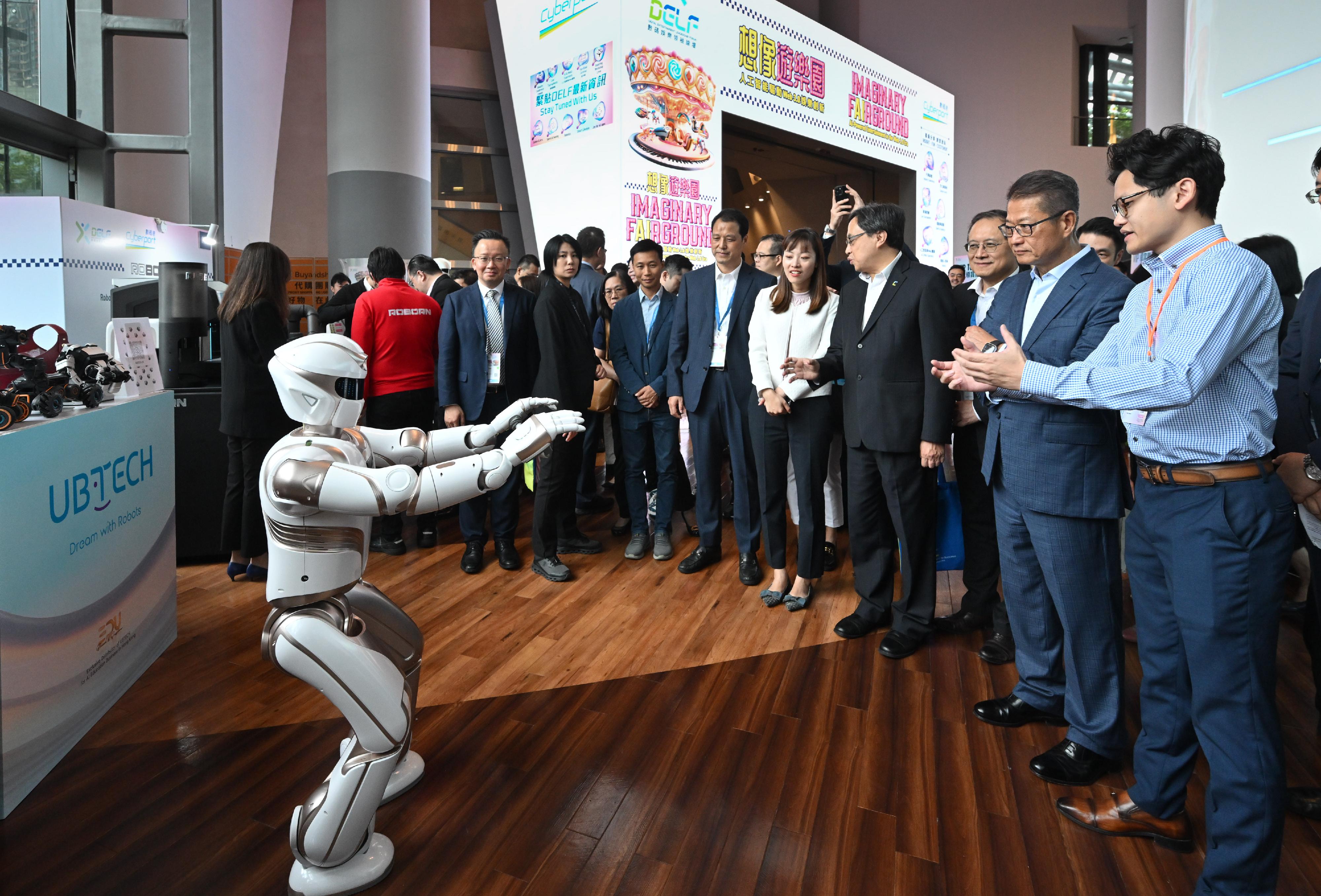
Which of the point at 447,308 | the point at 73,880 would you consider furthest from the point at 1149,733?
the point at 447,308

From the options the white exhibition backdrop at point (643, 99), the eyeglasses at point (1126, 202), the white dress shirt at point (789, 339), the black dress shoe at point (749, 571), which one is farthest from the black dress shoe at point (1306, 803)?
the white exhibition backdrop at point (643, 99)

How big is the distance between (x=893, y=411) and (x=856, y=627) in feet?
2.84

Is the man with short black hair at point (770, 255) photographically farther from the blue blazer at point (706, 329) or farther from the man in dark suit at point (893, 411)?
the man in dark suit at point (893, 411)

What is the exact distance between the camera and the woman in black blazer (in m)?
3.23

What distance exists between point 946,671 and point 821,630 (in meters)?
0.51

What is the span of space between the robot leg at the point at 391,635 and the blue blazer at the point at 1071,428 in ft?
5.30

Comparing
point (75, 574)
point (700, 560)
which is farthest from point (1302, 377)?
point (75, 574)

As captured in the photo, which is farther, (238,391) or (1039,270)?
(238,391)

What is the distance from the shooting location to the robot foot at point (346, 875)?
1.53 m

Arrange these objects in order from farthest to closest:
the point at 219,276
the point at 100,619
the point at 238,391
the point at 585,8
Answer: the point at 219,276 < the point at 585,8 < the point at 238,391 < the point at 100,619

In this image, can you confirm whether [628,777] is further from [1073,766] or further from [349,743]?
[1073,766]

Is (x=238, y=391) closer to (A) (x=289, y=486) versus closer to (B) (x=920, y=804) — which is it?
(A) (x=289, y=486)

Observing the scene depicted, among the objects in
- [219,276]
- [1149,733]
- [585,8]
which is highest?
[585,8]

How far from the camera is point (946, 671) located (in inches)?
102
